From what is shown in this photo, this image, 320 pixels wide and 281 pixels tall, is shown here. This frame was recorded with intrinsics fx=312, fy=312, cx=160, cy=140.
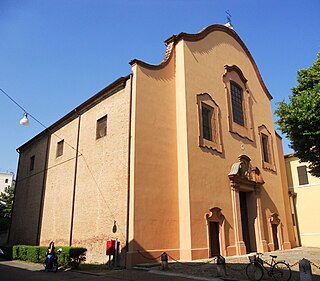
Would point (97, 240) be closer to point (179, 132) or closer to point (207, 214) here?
point (207, 214)

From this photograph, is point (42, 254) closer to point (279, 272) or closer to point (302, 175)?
point (279, 272)

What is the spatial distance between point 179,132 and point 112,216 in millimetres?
5441

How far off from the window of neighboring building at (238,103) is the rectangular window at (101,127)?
773 cm

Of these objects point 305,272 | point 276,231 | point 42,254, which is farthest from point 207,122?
point 42,254

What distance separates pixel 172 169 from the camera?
15.6 metres

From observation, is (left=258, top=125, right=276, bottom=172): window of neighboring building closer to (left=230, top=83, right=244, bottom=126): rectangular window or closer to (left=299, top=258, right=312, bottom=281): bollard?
(left=230, top=83, right=244, bottom=126): rectangular window

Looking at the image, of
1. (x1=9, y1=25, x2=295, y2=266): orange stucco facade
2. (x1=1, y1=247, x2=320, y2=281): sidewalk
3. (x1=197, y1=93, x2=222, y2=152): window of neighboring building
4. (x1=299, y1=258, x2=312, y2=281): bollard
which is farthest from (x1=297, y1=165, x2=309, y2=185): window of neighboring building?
(x1=299, y1=258, x2=312, y2=281): bollard

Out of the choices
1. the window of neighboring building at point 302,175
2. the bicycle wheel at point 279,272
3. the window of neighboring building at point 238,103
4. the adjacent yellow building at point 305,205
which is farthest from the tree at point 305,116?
the window of neighboring building at point 302,175

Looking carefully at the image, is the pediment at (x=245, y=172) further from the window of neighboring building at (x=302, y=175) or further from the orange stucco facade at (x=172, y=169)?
the window of neighboring building at (x=302, y=175)

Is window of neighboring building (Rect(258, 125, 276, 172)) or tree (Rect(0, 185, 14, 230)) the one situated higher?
window of neighboring building (Rect(258, 125, 276, 172))

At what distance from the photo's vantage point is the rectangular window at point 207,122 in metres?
17.7

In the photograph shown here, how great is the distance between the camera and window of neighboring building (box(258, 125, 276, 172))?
74.4 ft

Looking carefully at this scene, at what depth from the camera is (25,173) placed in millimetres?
26500

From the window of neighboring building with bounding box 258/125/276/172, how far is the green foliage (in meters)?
14.5
